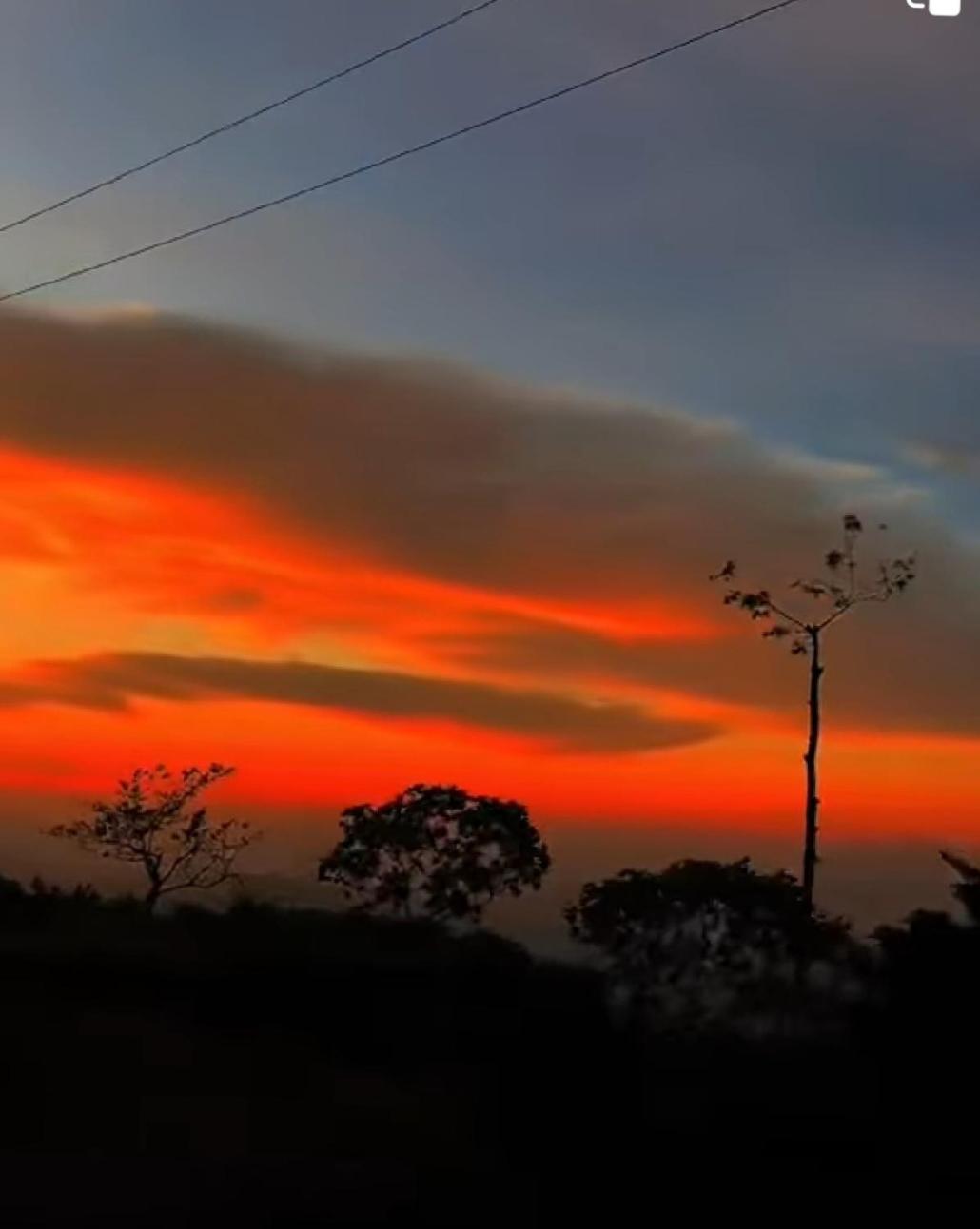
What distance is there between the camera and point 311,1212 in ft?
47.3

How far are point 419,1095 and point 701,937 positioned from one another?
28.9 ft

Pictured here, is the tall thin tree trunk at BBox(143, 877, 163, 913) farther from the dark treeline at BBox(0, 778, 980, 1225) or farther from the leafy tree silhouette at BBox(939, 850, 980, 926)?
the leafy tree silhouette at BBox(939, 850, 980, 926)

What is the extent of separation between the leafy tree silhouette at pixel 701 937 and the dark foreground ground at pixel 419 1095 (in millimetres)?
1258

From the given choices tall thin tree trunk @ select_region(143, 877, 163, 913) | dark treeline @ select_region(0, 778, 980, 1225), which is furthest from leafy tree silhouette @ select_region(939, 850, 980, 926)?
tall thin tree trunk @ select_region(143, 877, 163, 913)

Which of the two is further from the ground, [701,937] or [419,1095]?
[701,937]

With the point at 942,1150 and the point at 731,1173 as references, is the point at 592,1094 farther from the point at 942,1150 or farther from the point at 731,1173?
the point at 942,1150

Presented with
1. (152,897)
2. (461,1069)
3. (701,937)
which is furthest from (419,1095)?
(152,897)

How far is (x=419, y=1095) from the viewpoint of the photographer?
1852cm

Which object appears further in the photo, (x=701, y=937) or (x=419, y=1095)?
(x=701, y=937)

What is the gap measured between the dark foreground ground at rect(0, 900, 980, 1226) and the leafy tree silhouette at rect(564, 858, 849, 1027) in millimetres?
1258

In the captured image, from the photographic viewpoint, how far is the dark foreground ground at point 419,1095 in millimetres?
14367

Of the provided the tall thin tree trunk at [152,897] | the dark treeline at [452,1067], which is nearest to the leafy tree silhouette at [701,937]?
the dark treeline at [452,1067]

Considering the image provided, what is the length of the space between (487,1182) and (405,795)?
18093mm

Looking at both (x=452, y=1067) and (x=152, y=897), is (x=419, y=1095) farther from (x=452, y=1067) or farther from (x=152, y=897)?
(x=152, y=897)
